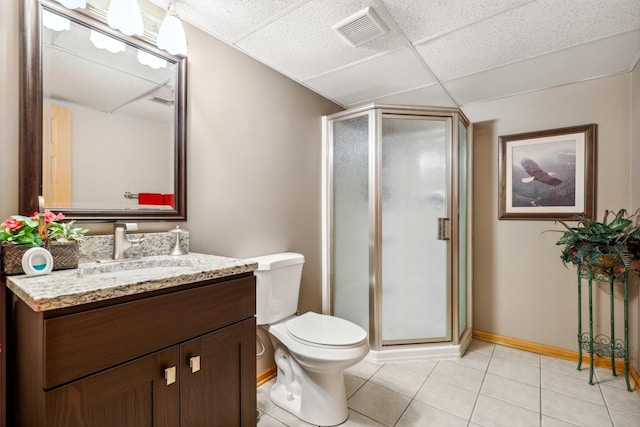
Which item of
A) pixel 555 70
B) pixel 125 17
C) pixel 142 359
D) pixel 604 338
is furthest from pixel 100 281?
pixel 604 338

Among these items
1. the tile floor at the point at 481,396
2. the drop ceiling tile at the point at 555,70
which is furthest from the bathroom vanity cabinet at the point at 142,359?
the drop ceiling tile at the point at 555,70

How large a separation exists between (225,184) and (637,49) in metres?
2.63

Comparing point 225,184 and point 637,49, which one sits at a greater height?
point 637,49

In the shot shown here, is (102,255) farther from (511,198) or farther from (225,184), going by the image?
(511,198)

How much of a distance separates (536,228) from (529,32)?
4.90 feet

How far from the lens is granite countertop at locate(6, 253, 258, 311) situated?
0.76 meters

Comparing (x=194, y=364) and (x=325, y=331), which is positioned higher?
(x=194, y=364)

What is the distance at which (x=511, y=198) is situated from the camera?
2549 mm

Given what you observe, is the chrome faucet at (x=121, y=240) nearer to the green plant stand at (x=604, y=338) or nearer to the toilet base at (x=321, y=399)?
the toilet base at (x=321, y=399)

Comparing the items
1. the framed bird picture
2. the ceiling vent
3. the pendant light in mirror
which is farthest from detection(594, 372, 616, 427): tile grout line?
the pendant light in mirror

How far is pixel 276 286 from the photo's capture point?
186 centimetres

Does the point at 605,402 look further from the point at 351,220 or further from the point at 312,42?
the point at 312,42

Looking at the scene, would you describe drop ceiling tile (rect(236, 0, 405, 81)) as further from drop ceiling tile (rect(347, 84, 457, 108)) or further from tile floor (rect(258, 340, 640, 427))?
tile floor (rect(258, 340, 640, 427))

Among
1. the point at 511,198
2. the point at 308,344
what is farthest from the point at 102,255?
the point at 511,198
